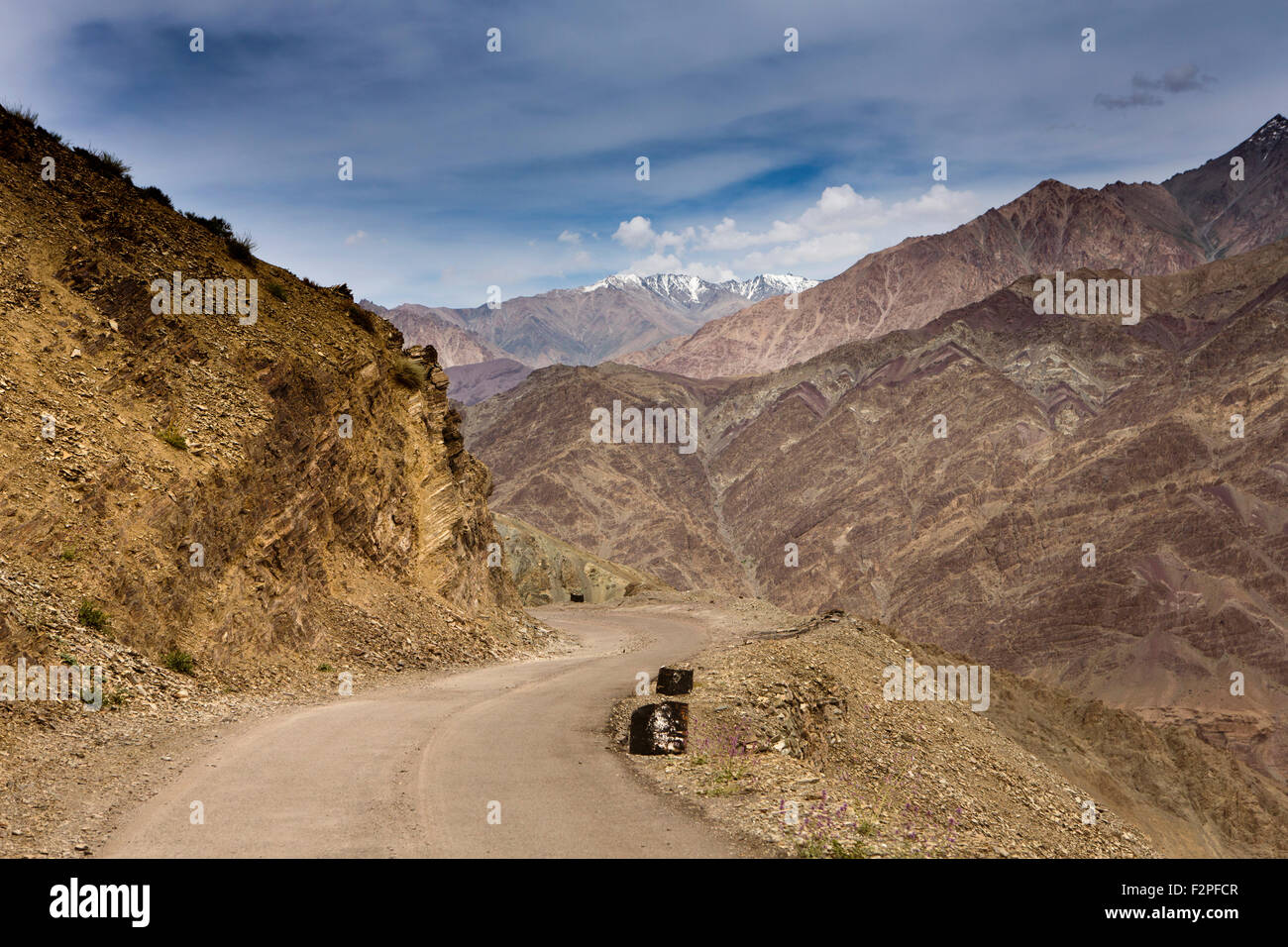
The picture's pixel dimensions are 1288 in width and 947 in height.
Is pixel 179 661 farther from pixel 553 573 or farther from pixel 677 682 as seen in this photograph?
pixel 553 573

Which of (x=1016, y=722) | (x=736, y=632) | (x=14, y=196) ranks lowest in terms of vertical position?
(x=1016, y=722)

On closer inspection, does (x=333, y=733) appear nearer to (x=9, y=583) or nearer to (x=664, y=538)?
(x=9, y=583)

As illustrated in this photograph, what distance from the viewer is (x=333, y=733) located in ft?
42.0

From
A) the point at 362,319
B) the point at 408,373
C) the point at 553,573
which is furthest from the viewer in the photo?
the point at 553,573

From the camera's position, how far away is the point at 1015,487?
420ft

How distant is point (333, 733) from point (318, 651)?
20.4 feet

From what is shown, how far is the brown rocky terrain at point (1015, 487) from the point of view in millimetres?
90000

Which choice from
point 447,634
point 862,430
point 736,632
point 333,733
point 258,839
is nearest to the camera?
point 258,839

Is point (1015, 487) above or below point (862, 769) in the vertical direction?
above

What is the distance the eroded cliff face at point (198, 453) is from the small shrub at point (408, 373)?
6 centimetres

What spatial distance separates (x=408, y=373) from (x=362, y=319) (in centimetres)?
203

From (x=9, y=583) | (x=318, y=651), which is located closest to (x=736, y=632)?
(x=318, y=651)

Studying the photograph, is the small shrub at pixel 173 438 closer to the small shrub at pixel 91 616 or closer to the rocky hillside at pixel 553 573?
the small shrub at pixel 91 616

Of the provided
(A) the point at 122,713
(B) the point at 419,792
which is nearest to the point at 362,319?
(A) the point at 122,713
